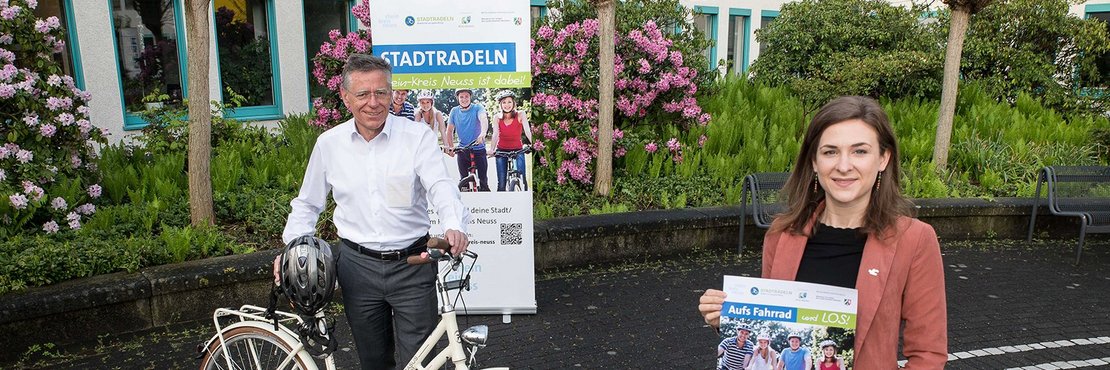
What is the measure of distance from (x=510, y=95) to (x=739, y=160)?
3525 millimetres

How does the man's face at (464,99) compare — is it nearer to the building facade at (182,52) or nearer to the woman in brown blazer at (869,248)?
the woman in brown blazer at (869,248)

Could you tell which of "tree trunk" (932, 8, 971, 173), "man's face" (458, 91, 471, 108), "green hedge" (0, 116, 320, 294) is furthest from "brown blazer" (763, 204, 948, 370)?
"tree trunk" (932, 8, 971, 173)

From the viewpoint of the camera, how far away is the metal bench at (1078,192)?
6691 millimetres

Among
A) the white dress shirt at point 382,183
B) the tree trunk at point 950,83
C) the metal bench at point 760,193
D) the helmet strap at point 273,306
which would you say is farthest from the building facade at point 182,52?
the helmet strap at point 273,306

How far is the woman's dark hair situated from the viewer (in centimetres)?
191

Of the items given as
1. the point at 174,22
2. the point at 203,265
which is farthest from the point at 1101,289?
the point at 174,22

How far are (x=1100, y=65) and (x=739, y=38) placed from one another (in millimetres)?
7002

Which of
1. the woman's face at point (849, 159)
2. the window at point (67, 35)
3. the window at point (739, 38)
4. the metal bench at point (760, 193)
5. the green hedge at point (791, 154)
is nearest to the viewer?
the woman's face at point (849, 159)

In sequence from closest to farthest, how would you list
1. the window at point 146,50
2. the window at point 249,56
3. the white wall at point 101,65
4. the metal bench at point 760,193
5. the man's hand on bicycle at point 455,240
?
the man's hand on bicycle at point 455,240 → the metal bench at point 760,193 → the white wall at point 101,65 → the window at point 146,50 → the window at point 249,56

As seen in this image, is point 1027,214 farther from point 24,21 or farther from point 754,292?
point 24,21

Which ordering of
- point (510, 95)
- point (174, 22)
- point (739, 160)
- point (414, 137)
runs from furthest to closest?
point (174, 22), point (739, 160), point (510, 95), point (414, 137)

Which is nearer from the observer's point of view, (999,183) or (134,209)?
(134,209)

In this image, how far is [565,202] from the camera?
687 centimetres

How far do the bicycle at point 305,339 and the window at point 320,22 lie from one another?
8.42 m
